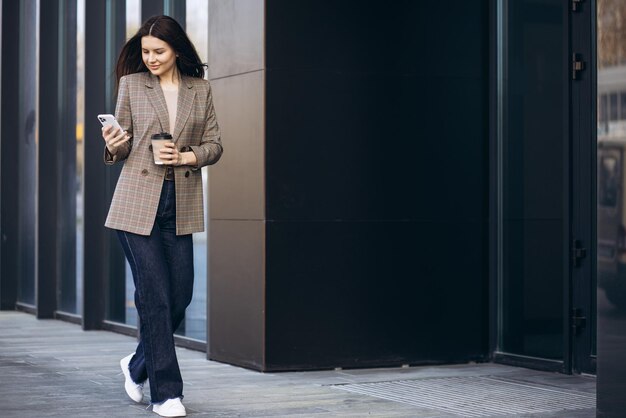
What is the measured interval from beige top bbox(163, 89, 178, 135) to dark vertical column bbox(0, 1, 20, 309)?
7805 mm

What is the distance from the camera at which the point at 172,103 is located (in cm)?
611

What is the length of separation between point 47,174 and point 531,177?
20.0ft

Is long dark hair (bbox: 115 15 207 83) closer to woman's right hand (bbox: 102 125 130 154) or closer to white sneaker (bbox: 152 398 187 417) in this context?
woman's right hand (bbox: 102 125 130 154)

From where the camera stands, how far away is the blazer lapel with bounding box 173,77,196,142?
19.9 ft

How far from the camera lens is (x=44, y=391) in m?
6.73

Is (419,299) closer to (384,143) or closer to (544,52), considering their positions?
(384,143)

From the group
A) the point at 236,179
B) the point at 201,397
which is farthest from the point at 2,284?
the point at 201,397

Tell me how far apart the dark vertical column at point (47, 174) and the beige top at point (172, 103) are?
20.9 feet

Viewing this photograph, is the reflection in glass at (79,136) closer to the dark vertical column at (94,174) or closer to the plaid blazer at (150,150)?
the dark vertical column at (94,174)

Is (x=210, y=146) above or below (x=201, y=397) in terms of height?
above

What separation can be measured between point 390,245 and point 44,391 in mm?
2576

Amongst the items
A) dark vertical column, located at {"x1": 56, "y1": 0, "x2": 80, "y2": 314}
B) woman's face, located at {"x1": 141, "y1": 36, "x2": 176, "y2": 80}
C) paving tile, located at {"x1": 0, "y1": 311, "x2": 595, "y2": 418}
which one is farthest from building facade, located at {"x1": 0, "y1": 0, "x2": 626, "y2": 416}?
dark vertical column, located at {"x1": 56, "y1": 0, "x2": 80, "y2": 314}

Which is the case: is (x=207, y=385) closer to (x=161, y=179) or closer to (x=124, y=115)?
(x=161, y=179)

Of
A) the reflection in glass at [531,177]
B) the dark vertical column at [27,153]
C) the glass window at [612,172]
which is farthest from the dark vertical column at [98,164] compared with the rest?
the glass window at [612,172]
